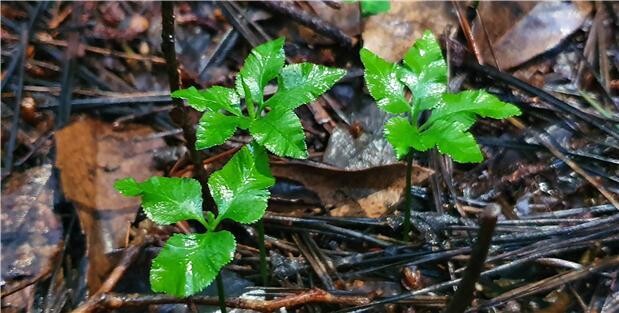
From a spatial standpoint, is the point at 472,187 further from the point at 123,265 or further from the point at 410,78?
the point at 123,265

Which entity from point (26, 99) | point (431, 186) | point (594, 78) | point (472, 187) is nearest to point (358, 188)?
point (431, 186)

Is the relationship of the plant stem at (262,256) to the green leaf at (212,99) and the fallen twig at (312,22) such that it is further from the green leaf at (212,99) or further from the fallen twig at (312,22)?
the fallen twig at (312,22)

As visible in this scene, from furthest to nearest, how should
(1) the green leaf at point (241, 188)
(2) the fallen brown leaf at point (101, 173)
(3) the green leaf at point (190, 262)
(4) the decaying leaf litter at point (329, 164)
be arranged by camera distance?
(2) the fallen brown leaf at point (101, 173), (4) the decaying leaf litter at point (329, 164), (1) the green leaf at point (241, 188), (3) the green leaf at point (190, 262)

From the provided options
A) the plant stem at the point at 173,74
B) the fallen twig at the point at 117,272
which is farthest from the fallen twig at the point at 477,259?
the fallen twig at the point at 117,272

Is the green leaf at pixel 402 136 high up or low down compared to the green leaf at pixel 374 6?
down

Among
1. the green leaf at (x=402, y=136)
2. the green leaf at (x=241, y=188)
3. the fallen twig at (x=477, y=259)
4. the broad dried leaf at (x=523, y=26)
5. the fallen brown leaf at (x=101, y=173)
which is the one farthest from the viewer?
the broad dried leaf at (x=523, y=26)

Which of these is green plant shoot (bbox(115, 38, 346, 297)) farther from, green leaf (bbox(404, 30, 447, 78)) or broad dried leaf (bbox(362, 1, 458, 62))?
broad dried leaf (bbox(362, 1, 458, 62))
